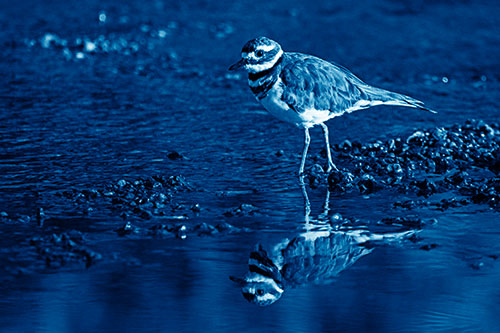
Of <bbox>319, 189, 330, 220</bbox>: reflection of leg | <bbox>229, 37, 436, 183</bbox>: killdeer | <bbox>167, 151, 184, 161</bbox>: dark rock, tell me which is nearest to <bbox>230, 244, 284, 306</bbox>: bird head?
<bbox>319, 189, 330, 220</bbox>: reflection of leg

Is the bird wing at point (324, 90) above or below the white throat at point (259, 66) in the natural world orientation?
below

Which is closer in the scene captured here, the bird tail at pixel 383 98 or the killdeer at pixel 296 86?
the killdeer at pixel 296 86

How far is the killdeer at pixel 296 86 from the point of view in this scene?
7.23m

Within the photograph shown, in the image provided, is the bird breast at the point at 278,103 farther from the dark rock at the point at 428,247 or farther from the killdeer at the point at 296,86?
the dark rock at the point at 428,247


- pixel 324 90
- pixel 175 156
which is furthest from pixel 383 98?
pixel 175 156

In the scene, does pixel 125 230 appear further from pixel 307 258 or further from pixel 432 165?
pixel 432 165

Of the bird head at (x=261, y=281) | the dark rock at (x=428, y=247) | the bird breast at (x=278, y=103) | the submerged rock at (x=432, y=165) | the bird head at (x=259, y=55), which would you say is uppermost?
the bird head at (x=259, y=55)

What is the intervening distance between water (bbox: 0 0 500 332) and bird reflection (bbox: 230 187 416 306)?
6 cm

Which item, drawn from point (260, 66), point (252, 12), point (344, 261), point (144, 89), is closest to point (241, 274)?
point (344, 261)

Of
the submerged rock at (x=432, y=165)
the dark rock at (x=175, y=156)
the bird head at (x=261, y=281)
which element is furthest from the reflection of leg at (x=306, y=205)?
the dark rock at (x=175, y=156)

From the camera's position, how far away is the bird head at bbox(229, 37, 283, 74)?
727cm

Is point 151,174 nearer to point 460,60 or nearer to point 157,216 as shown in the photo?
point 157,216

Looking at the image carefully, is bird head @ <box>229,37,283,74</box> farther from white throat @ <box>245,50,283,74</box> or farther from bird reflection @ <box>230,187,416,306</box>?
bird reflection @ <box>230,187,416,306</box>

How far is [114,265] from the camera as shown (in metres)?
5.36
